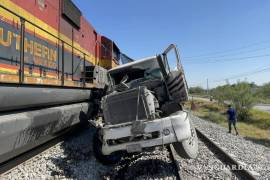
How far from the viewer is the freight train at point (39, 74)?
4.27 metres

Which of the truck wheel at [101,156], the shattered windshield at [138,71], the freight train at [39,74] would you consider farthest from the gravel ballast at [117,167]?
the shattered windshield at [138,71]

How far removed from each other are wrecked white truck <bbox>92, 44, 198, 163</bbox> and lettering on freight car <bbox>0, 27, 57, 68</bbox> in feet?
5.06

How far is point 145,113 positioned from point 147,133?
1.91ft

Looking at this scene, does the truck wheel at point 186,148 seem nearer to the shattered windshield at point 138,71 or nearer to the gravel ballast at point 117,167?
the gravel ballast at point 117,167

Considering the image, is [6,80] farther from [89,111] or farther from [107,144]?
[89,111]

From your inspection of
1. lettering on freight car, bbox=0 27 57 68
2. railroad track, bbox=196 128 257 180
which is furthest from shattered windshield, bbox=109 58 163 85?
railroad track, bbox=196 128 257 180

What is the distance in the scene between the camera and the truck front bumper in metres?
5.27

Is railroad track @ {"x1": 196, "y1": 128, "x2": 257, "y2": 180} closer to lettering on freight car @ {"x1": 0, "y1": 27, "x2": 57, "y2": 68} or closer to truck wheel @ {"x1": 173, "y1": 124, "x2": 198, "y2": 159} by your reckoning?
truck wheel @ {"x1": 173, "y1": 124, "x2": 198, "y2": 159}

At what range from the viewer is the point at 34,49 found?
603 cm

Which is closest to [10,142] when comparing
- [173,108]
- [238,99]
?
[173,108]

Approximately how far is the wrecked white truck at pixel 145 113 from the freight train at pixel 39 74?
97cm

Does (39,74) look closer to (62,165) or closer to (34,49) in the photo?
(34,49)

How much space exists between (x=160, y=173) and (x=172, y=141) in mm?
621

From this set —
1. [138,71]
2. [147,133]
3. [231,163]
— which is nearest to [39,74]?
[138,71]
